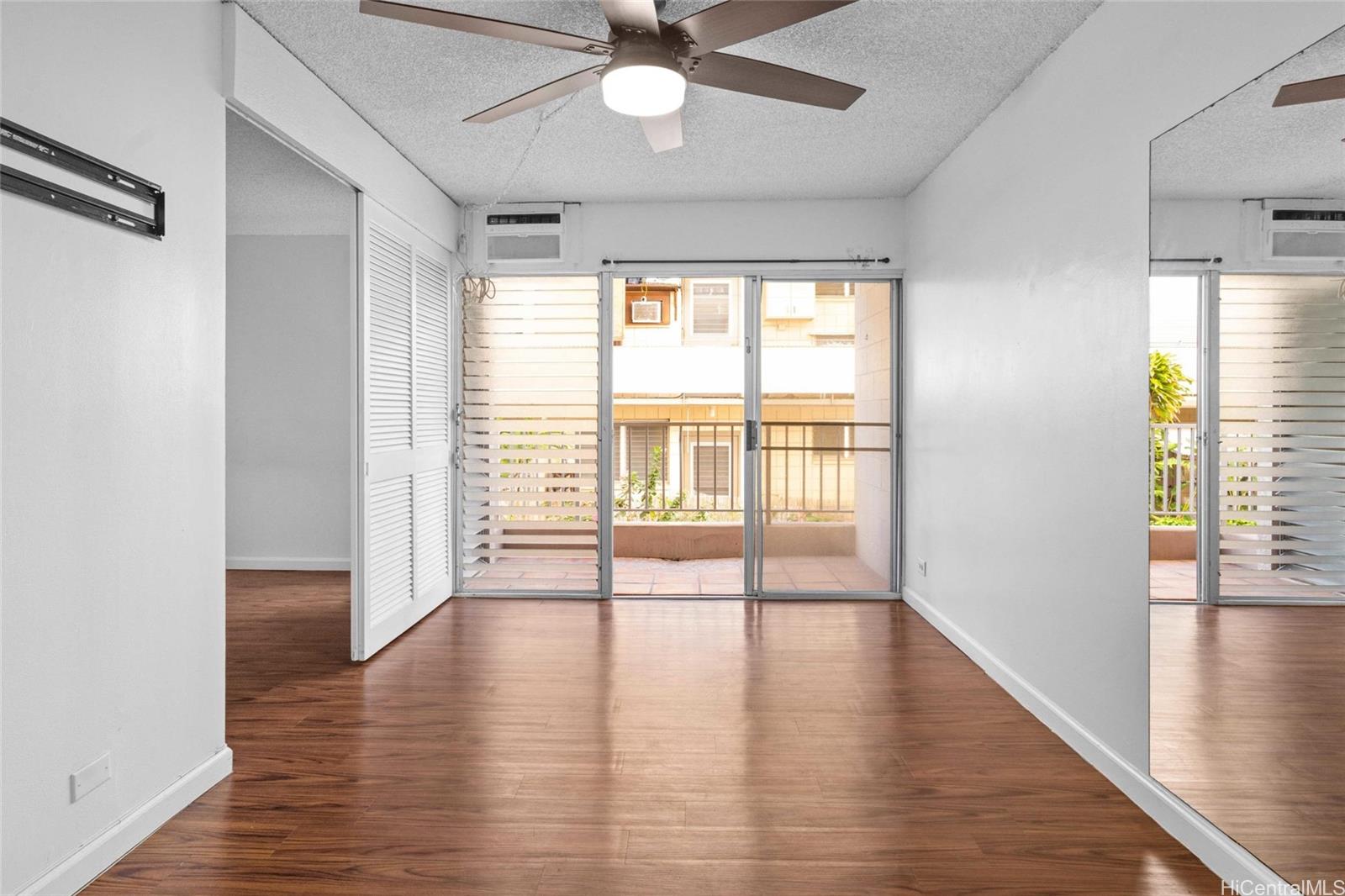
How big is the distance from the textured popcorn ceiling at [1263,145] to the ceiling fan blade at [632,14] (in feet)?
4.84

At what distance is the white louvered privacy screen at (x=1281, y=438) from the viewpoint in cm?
160

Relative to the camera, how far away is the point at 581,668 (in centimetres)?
351

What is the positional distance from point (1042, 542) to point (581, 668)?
2.02 metres

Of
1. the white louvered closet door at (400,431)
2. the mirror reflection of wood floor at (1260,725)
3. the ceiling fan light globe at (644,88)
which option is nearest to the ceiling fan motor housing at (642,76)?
the ceiling fan light globe at (644,88)

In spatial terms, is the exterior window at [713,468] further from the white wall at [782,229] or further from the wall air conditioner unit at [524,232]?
the wall air conditioner unit at [524,232]

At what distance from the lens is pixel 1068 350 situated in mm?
2725

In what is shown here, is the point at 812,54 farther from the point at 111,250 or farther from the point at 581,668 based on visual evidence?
the point at 581,668

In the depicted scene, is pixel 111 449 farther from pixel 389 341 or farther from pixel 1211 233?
pixel 1211 233

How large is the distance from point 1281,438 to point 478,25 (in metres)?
2.31

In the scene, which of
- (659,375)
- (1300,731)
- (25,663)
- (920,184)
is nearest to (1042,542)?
(1300,731)

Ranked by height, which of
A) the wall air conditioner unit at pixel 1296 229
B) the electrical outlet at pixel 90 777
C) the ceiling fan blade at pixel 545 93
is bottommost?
the electrical outlet at pixel 90 777

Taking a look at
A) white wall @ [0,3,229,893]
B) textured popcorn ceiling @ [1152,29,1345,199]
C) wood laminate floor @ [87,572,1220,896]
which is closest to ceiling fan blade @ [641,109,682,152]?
white wall @ [0,3,229,893]

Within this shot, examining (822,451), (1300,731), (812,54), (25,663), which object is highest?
(812,54)

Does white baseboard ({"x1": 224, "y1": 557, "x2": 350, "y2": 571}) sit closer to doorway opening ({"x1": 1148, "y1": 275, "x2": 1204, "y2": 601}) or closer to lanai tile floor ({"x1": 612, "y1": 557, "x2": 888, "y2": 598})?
lanai tile floor ({"x1": 612, "y1": 557, "x2": 888, "y2": 598})
